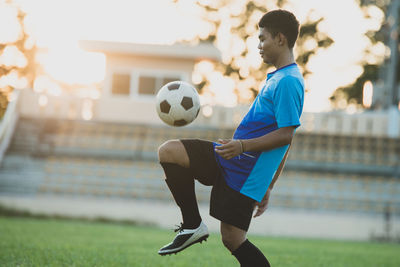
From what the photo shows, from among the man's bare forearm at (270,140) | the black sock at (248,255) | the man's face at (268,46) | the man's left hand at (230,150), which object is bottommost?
the black sock at (248,255)

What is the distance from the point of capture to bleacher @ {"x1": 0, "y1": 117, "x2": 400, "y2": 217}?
15.7 meters

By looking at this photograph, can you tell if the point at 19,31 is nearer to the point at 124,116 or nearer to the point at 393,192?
the point at 124,116

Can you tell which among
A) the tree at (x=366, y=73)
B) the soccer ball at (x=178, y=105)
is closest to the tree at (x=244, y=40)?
the tree at (x=366, y=73)

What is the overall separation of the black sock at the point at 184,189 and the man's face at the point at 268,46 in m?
0.95

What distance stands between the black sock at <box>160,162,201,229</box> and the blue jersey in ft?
1.02

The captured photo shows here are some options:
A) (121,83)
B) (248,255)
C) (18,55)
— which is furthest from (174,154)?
(18,55)

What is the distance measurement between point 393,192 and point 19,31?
895 inches

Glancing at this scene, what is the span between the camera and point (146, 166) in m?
17.2

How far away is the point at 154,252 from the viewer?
7070 millimetres

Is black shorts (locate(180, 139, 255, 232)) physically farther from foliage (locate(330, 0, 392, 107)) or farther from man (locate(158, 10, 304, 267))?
foliage (locate(330, 0, 392, 107))

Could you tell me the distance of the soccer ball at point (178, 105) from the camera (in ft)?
14.5

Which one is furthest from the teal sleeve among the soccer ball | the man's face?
the soccer ball

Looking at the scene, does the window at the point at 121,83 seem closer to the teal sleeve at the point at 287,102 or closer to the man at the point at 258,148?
the man at the point at 258,148

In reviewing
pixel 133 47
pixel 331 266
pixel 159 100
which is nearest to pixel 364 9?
pixel 133 47
